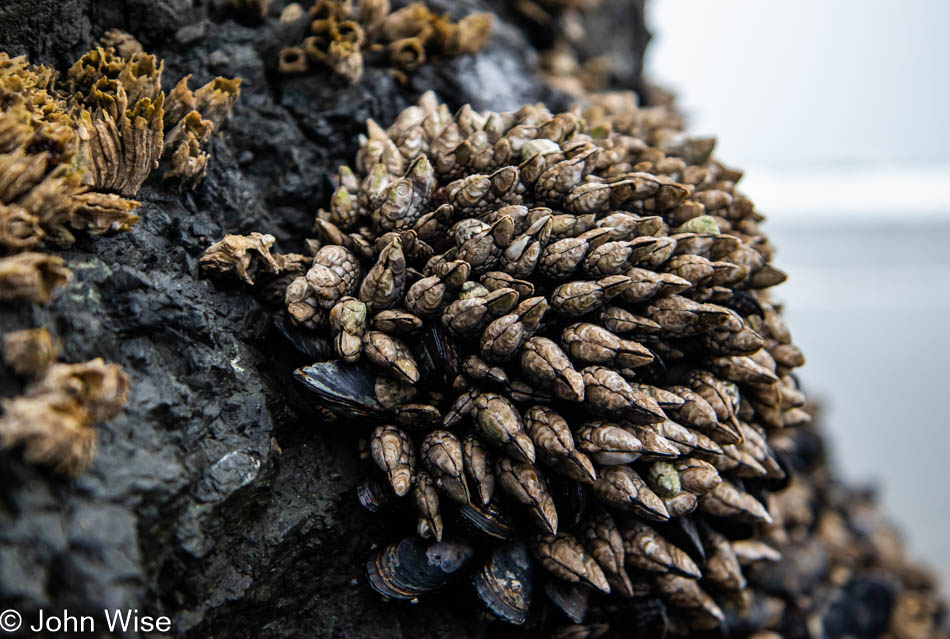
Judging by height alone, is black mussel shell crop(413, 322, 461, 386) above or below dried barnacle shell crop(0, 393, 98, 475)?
above

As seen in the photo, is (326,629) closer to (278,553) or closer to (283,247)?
(278,553)

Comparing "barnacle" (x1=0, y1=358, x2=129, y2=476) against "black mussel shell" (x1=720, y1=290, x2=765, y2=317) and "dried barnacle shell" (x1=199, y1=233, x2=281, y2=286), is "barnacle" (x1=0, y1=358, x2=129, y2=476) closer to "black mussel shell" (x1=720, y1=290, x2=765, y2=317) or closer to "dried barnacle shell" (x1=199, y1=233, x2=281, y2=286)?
"dried barnacle shell" (x1=199, y1=233, x2=281, y2=286)

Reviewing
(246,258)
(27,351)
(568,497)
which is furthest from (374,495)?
(27,351)

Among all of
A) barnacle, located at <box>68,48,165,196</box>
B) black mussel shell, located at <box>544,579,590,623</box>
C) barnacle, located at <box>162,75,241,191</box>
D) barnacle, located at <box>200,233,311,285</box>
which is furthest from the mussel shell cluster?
barnacle, located at <box>68,48,165,196</box>

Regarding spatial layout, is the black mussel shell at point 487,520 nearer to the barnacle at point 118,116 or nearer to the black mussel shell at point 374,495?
the black mussel shell at point 374,495

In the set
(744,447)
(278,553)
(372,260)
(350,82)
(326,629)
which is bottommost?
(326,629)

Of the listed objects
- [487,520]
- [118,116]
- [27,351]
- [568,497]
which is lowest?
[27,351]

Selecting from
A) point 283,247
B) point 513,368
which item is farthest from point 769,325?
point 283,247

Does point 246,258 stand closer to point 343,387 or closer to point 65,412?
point 343,387

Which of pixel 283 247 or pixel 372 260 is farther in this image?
pixel 283 247
